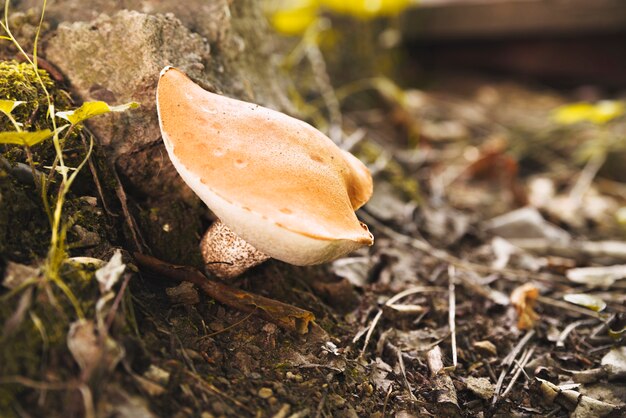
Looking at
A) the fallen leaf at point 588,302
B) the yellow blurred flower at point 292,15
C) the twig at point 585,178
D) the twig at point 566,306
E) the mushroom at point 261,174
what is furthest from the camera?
the twig at point 585,178

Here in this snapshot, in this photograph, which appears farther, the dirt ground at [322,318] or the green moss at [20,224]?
the green moss at [20,224]

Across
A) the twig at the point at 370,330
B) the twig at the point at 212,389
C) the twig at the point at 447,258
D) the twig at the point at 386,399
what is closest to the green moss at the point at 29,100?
the twig at the point at 212,389

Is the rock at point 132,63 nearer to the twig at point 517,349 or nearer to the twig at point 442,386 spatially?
the twig at point 442,386

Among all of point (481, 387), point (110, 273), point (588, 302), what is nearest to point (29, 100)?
point (110, 273)

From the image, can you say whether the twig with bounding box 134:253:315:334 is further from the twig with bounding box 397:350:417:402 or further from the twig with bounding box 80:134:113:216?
the twig with bounding box 397:350:417:402

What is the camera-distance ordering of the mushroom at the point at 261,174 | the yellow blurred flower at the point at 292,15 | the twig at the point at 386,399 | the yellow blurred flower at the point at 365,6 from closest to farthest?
1. the mushroom at the point at 261,174
2. the twig at the point at 386,399
3. the yellow blurred flower at the point at 292,15
4. the yellow blurred flower at the point at 365,6

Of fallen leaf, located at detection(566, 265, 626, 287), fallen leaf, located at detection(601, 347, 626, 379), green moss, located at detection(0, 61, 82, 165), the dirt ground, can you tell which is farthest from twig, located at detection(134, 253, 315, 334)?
fallen leaf, located at detection(566, 265, 626, 287)

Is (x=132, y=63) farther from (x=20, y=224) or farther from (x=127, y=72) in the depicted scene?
(x=20, y=224)
